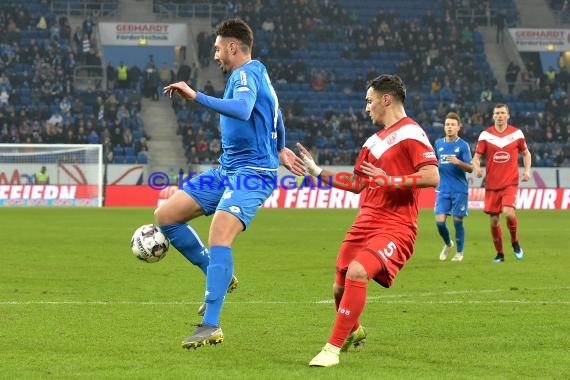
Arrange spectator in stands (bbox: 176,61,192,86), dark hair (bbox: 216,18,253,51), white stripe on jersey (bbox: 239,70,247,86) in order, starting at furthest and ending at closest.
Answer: spectator in stands (bbox: 176,61,192,86) < dark hair (bbox: 216,18,253,51) < white stripe on jersey (bbox: 239,70,247,86)

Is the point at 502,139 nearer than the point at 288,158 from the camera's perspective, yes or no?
No

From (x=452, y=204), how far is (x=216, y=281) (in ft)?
33.7

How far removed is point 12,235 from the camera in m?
21.2

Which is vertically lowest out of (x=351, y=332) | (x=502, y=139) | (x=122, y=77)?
(x=122, y=77)

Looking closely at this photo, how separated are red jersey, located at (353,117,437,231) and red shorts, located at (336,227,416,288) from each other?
0.22 ft

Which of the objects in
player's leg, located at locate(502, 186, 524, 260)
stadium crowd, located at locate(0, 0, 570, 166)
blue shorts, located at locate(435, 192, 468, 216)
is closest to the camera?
player's leg, located at locate(502, 186, 524, 260)

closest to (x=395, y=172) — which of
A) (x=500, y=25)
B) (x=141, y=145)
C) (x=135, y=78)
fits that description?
(x=141, y=145)

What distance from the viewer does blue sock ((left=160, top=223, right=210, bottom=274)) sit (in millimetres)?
8555

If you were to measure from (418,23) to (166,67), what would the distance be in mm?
12442

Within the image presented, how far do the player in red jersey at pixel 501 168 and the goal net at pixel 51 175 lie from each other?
20246mm

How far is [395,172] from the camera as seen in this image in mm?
7461

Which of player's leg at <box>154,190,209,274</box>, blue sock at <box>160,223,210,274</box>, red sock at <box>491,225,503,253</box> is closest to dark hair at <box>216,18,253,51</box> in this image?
player's leg at <box>154,190,209,274</box>

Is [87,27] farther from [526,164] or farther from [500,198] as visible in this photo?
[526,164]

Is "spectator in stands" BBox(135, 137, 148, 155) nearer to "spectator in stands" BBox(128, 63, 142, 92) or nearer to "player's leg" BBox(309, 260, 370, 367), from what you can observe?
"spectator in stands" BBox(128, 63, 142, 92)
